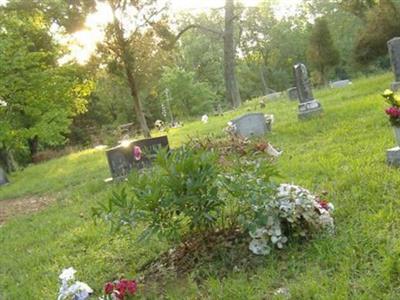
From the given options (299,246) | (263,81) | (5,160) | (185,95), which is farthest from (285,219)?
(263,81)

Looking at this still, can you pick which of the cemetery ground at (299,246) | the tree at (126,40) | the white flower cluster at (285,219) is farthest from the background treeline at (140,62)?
the white flower cluster at (285,219)

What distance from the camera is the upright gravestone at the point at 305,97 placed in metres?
12.0

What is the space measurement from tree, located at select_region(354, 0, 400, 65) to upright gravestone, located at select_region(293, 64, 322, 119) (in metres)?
17.0

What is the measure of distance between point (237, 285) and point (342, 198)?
5.98 ft

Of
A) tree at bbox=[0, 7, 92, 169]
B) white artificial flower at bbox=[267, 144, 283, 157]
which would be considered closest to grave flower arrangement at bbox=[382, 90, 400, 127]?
white artificial flower at bbox=[267, 144, 283, 157]

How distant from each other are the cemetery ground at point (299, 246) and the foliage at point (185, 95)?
33372 millimetres

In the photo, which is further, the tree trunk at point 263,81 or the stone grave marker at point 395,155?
the tree trunk at point 263,81

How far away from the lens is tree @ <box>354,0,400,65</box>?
26859mm

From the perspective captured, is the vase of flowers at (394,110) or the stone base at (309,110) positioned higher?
the vase of flowers at (394,110)

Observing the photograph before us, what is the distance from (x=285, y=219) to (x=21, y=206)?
9.30 metres

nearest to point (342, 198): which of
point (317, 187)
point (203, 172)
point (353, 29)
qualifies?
point (317, 187)

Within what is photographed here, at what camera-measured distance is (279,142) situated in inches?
383

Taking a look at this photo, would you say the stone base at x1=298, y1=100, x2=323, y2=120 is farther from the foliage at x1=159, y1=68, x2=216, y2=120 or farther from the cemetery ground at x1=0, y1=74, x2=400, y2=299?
the foliage at x1=159, y1=68, x2=216, y2=120

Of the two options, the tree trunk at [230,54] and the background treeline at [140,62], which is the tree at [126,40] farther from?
the tree trunk at [230,54]
